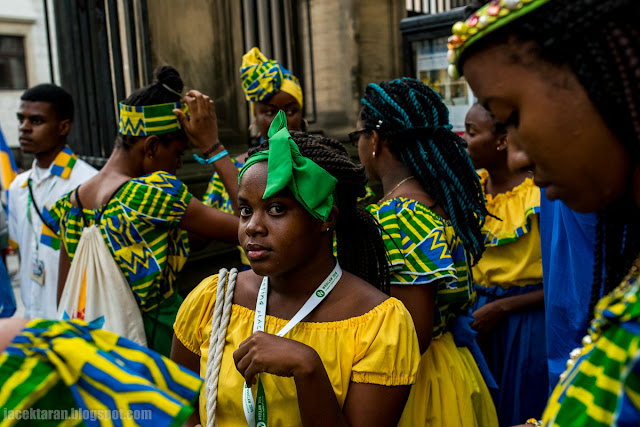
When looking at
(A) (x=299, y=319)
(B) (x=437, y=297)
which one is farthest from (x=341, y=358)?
(B) (x=437, y=297)

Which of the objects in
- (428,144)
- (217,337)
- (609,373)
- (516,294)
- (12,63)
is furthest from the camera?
(12,63)

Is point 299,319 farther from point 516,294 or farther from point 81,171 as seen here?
point 81,171

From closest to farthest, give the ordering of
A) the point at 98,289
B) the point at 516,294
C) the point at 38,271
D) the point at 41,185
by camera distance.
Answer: the point at 98,289
the point at 516,294
the point at 38,271
the point at 41,185

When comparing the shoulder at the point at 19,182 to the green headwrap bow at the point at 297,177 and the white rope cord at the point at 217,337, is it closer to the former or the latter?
the white rope cord at the point at 217,337

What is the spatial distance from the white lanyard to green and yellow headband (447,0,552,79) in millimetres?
932

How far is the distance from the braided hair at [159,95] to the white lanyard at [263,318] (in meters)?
1.37

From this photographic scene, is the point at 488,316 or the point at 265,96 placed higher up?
the point at 265,96

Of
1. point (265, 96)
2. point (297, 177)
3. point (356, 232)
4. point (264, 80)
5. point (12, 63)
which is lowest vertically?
point (356, 232)

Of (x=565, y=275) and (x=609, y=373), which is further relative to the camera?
(x=565, y=275)

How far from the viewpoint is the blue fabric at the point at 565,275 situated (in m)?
1.56

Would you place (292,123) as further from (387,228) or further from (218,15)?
(387,228)

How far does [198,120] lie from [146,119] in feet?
0.88

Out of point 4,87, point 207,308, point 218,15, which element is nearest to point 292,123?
point 218,15

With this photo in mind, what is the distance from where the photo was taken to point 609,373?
84 centimetres
